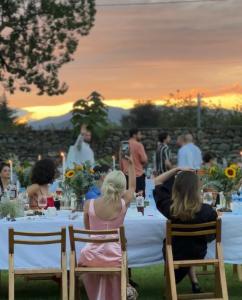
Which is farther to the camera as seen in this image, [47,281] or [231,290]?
[47,281]

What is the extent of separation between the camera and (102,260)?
6879 millimetres

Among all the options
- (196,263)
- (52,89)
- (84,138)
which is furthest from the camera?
(52,89)

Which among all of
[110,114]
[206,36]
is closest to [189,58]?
[206,36]

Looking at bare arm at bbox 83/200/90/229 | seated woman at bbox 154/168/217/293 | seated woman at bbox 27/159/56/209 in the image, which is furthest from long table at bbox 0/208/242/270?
seated woman at bbox 27/159/56/209

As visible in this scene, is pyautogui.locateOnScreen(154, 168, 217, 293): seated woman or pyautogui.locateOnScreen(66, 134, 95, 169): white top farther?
pyautogui.locateOnScreen(66, 134, 95, 169): white top

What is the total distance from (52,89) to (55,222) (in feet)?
56.5

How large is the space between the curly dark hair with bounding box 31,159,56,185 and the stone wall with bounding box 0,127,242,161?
1626 centimetres

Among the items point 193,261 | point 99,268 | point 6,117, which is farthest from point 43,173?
point 6,117

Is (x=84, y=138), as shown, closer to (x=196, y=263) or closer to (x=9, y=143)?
(x=196, y=263)

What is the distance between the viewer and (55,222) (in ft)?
24.1

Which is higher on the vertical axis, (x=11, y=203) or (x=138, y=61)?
(x=138, y=61)

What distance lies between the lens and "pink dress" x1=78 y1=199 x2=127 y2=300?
6.88 m

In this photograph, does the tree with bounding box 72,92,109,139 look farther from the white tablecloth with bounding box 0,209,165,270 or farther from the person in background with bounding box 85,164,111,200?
the white tablecloth with bounding box 0,209,165,270

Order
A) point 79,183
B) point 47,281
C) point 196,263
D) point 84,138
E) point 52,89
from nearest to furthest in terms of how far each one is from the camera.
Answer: point 196,263, point 79,183, point 47,281, point 84,138, point 52,89
